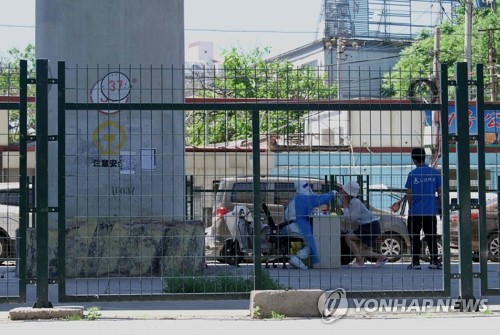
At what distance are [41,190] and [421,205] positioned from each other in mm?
5650

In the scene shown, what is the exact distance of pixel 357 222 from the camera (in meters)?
15.7

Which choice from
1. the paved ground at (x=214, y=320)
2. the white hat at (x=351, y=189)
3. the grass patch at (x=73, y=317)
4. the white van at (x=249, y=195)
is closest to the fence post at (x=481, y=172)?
the paved ground at (x=214, y=320)

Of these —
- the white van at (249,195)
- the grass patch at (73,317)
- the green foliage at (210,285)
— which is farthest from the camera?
the white van at (249,195)

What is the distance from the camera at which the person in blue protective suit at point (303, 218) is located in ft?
45.6

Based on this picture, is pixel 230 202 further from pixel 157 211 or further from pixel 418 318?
pixel 418 318

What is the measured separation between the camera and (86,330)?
8.93m

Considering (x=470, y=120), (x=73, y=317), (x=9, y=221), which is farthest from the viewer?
(x=9, y=221)

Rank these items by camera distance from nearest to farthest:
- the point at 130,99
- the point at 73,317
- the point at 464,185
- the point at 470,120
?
the point at 73,317 → the point at 464,185 → the point at 130,99 → the point at 470,120

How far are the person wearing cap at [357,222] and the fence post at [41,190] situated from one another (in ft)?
17.2

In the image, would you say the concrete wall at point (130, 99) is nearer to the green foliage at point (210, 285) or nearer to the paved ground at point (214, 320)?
the green foliage at point (210, 285)

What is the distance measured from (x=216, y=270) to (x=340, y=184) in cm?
438

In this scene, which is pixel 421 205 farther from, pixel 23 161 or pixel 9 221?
pixel 9 221

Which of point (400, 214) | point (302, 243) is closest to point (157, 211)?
point (302, 243)

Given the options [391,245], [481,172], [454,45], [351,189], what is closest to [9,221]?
[351,189]
